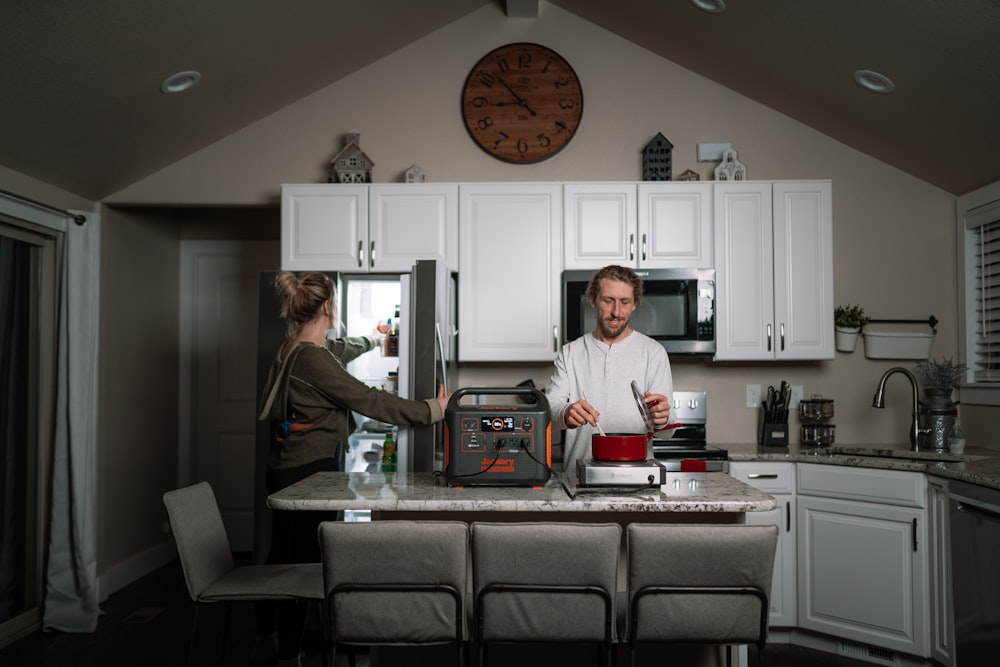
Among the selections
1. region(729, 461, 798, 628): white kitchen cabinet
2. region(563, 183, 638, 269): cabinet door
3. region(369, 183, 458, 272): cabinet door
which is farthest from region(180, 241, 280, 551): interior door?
region(729, 461, 798, 628): white kitchen cabinet

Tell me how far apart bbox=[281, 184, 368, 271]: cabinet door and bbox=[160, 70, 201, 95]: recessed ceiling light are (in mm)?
635

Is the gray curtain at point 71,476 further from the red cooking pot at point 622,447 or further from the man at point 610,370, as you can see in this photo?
the red cooking pot at point 622,447

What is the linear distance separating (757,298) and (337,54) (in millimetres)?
2331

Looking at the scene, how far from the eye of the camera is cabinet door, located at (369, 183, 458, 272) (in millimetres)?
3928

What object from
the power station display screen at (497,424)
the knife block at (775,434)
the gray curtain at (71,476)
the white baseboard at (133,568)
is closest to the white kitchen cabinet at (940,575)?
the knife block at (775,434)

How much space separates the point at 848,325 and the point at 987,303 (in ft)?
2.03

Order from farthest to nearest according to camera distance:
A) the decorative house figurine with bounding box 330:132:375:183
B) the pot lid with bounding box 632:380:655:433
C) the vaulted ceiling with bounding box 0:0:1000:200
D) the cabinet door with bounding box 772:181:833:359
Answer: the decorative house figurine with bounding box 330:132:375:183
the cabinet door with bounding box 772:181:833:359
the vaulted ceiling with bounding box 0:0:1000:200
the pot lid with bounding box 632:380:655:433

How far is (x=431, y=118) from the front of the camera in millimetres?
4297

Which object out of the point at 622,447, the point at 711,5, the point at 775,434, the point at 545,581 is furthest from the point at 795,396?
the point at 545,581

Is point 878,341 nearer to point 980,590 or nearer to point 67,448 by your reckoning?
point 980,590

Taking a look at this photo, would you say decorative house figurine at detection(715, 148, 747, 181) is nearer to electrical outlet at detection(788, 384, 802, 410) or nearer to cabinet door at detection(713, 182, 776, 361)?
cabinet door at detection(713, 182, 776, 361)

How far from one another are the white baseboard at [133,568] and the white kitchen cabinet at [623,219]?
2881 millimetres

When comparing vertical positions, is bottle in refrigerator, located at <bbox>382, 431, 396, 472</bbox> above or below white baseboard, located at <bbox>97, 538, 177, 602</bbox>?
above

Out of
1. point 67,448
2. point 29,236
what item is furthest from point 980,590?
point 29,236
